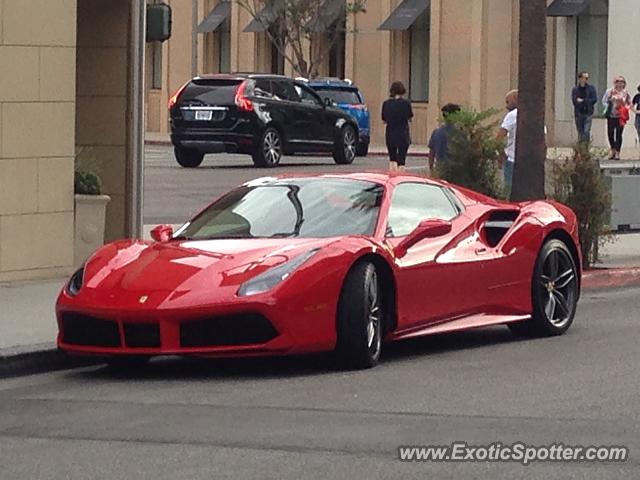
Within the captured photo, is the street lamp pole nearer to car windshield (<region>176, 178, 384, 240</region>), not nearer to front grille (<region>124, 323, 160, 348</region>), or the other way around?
car windshield (<region>176, 178, 384, 240</region>)

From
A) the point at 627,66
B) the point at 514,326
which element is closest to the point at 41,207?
the point at 514,326

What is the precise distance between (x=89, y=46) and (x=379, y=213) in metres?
6.80

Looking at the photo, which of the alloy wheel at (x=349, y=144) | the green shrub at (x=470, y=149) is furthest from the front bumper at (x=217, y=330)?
the alloy wheel at (x=349, y=144)

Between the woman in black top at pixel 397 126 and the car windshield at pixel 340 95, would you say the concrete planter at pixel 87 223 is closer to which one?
the woman in black top at pixel 397 126

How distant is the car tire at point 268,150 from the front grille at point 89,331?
22104 mm

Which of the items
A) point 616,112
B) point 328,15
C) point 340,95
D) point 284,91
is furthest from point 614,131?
point 328,15

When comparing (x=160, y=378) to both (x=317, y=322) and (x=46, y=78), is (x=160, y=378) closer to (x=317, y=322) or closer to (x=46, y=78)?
(x=317, y=322)

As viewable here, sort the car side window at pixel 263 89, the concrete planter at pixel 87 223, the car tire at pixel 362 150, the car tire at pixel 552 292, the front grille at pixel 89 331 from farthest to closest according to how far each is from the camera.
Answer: the car tire at pixel 362 150
the car side window at pixel 263 89
the concrete planter at pixel 87 223
the car tire at pixel 552 292
the front grille at pixel 89 331

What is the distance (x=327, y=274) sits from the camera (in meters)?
11.0

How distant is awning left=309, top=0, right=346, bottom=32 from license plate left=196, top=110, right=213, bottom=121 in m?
18.7

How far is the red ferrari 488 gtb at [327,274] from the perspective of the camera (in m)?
10.9

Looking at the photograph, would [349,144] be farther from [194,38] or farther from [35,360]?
[35,360]

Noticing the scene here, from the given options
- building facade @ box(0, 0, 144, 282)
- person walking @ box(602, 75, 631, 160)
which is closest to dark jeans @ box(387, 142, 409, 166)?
person walking @ box(602, 75, 631, 160)

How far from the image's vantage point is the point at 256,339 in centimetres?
1095
